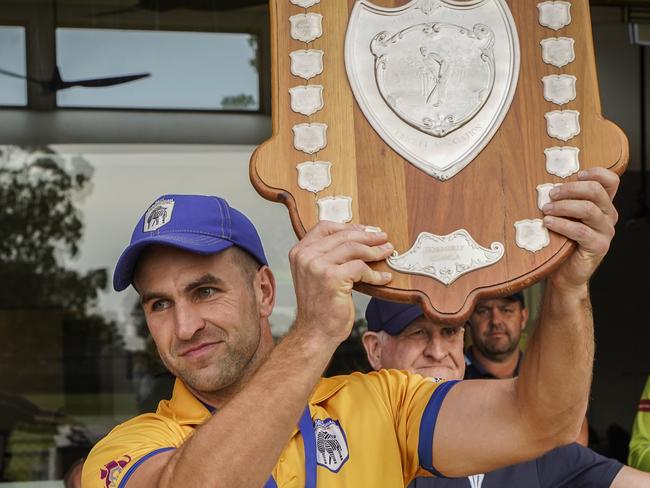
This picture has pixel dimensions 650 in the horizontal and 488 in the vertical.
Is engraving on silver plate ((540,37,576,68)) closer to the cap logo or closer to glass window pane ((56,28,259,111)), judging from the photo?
the cap logo

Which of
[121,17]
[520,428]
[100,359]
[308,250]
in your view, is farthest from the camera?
[100,359]

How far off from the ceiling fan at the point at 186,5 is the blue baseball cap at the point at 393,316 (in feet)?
11.3

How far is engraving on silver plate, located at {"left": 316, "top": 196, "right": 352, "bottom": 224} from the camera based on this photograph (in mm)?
1556

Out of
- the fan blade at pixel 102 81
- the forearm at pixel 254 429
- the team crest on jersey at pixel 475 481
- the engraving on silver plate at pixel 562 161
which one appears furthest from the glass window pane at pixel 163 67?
the forearm at pixel 254 429

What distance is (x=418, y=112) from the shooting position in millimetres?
1636

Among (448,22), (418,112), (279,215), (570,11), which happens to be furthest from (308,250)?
(279,215)

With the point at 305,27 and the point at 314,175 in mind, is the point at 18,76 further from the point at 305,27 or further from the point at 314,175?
the point at 314,175

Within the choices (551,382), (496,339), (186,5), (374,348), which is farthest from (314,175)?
(186,5)

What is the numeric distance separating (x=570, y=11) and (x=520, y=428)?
0.67m

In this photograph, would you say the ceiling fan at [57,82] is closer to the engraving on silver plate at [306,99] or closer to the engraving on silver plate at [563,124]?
the engraving on silver plate at [306,99]

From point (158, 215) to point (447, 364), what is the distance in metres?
0.95

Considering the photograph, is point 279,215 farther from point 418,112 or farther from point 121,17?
point 418,112

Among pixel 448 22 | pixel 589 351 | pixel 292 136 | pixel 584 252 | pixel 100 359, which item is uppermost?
pixel 448 22

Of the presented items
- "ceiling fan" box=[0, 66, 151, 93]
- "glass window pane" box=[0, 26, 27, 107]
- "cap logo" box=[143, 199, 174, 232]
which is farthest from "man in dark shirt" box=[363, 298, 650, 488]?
"glass window pane" box=[0, 26, 27, 107]
